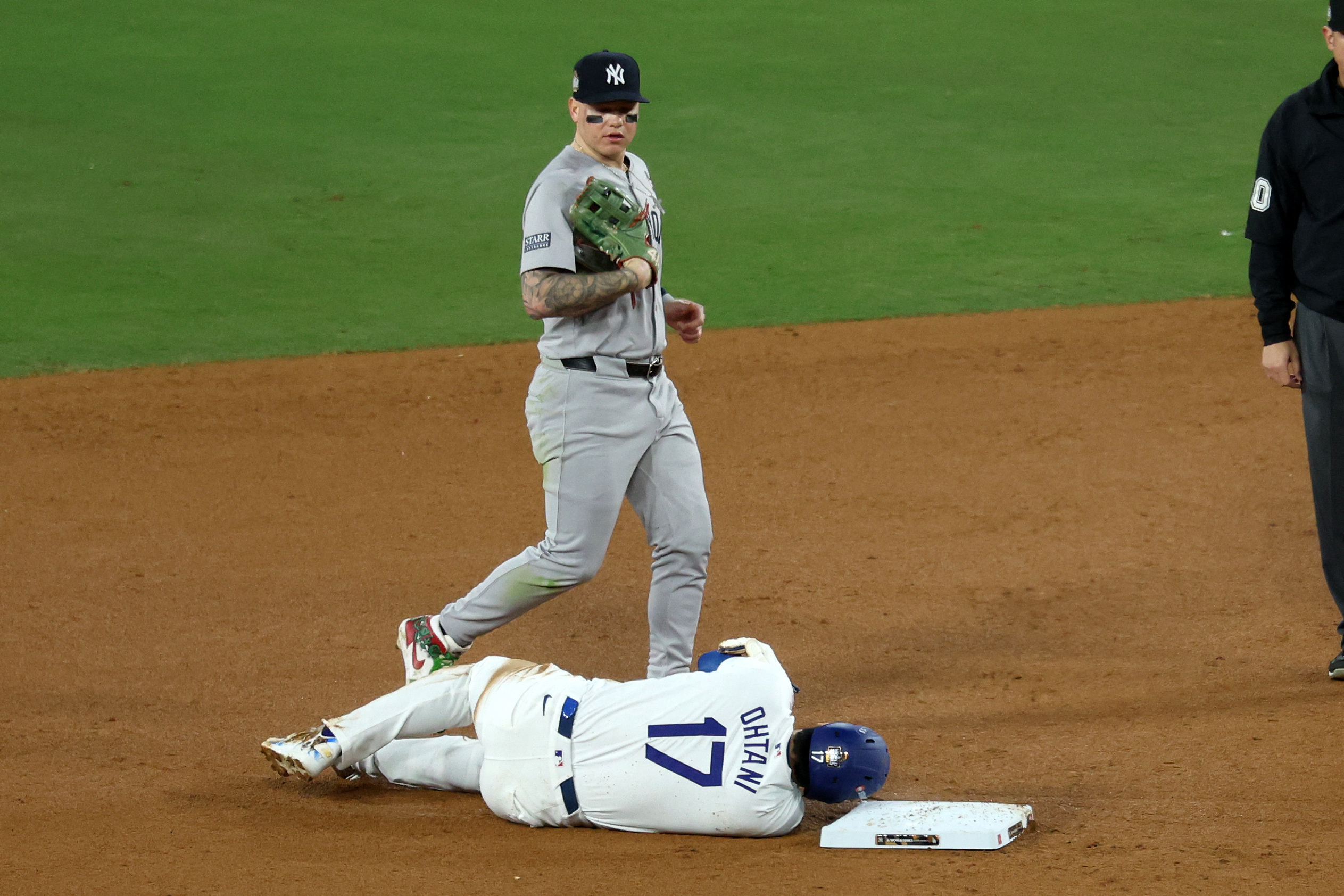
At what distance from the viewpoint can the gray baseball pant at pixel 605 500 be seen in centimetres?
435

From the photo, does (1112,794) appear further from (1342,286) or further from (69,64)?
(69,64)

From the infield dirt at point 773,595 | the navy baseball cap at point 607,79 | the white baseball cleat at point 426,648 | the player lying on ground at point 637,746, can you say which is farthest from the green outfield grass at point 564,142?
the player lying on ground at point 637,746

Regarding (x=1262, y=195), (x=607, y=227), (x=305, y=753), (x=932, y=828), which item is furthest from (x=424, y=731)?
(x=1262, y=195)

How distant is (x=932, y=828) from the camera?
146 inches

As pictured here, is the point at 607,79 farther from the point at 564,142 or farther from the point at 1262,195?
the point at 564,142

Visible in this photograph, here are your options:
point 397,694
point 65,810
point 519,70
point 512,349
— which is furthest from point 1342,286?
point 519,70

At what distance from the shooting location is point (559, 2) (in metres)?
15.3

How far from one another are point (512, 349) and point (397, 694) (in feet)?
14.9

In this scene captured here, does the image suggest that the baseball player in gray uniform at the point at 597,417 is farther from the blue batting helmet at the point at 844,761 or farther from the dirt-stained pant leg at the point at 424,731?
the blue batting helmet at the point at 844,761

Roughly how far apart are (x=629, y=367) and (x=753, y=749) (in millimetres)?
1218

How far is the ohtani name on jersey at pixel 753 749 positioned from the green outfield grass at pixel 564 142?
17.2ft

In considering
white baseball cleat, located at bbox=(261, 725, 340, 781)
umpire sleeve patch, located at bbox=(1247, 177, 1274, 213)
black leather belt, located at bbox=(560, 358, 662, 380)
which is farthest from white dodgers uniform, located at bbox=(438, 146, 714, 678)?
umpire sleeve patch, located at bbox=(1247, 177, 1274, 213)

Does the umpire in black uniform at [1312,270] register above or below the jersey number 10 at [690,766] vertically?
above

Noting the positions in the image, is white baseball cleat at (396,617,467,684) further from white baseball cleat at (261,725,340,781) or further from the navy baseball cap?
the navy baseball cap
